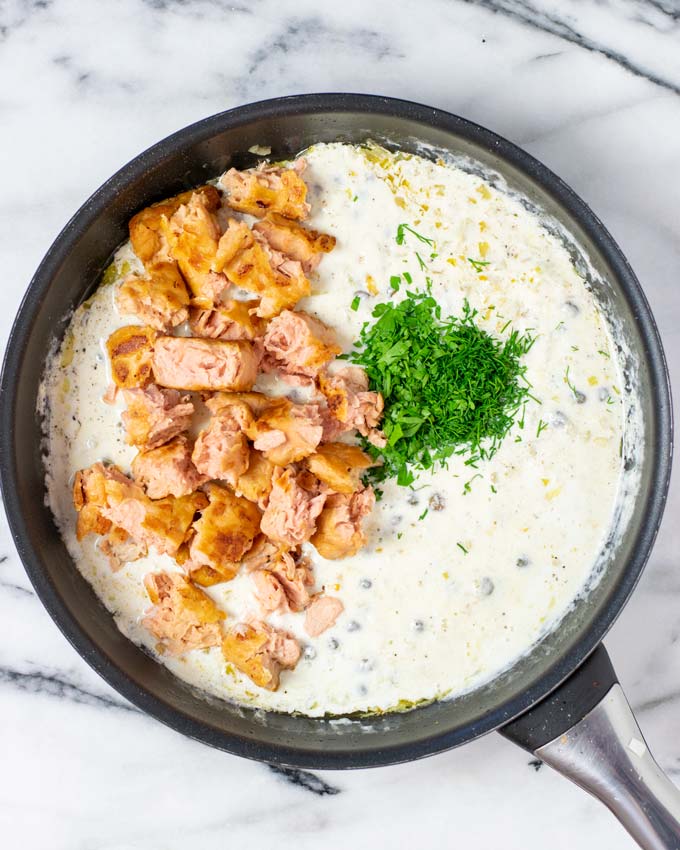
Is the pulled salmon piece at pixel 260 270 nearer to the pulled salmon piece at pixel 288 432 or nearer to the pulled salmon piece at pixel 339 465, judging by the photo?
the pulled salmon piece at pixel 288 432

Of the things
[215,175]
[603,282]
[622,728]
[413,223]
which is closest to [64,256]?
[215,175]

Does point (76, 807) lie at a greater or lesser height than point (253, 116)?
lesser

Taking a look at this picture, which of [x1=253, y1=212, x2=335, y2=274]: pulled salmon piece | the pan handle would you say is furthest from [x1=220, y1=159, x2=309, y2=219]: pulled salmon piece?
the pan handle

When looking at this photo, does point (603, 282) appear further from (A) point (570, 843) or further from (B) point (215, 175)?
(A) point (570, 843)

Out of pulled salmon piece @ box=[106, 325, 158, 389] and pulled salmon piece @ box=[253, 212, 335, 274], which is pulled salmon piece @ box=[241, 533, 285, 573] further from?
pulled salmon piece @ box=[253, 212, 335, 274]

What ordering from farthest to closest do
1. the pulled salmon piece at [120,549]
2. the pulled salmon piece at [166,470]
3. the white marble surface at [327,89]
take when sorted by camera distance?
the white marble surface at [327,89], the pulled salmon piece at [120,549], the pulled salmon piece at [166,470]

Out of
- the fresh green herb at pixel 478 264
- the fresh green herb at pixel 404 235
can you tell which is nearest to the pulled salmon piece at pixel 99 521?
the fresh green herb at pixel 404 235
